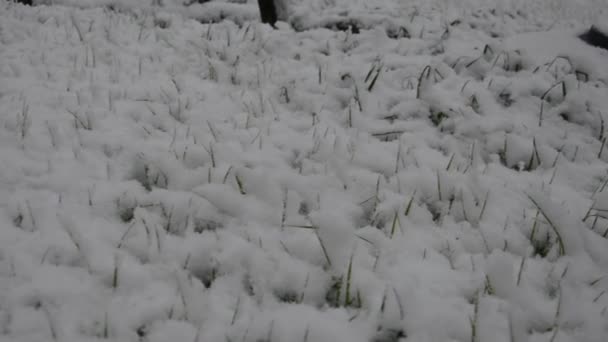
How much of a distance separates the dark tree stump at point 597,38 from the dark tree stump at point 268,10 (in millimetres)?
3131

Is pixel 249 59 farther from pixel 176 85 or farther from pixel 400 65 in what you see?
pixel 400 65

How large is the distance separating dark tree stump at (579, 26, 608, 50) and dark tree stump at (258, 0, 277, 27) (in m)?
3.13

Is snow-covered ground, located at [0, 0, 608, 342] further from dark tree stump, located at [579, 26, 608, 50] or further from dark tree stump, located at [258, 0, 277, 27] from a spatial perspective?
dark tree stump, located at [258, 0, 277, 27]

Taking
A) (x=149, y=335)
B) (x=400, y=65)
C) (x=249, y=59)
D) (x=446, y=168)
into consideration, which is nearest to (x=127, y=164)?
(x=149, y=335)

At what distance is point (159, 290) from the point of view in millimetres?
1048

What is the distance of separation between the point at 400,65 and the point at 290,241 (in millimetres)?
2076

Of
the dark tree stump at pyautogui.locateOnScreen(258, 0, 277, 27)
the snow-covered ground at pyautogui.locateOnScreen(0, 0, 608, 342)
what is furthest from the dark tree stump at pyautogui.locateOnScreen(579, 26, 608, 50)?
the dark tree stump at pyautogui.locateOnScreen(258, 0, 277, 27)

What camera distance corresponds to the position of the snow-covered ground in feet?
3.27

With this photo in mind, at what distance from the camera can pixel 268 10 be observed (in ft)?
14.7

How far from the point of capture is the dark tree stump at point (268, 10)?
445cm

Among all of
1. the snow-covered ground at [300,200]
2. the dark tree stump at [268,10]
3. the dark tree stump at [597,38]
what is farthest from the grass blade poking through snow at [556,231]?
the dark tree stump at [268,10]

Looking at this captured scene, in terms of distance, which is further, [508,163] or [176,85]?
[176,85]

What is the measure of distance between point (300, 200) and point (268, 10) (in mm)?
3683

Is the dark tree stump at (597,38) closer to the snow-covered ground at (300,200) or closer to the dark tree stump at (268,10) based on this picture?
the snow-covered ground at (300,200)
